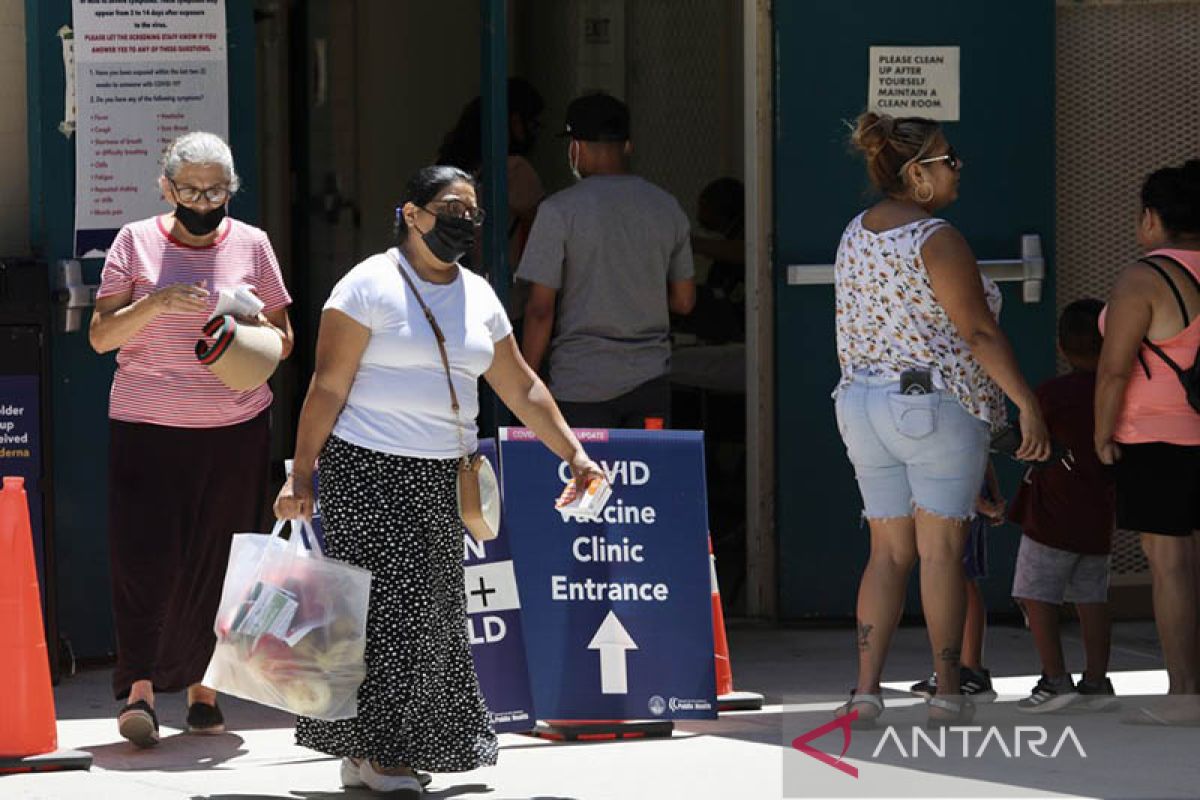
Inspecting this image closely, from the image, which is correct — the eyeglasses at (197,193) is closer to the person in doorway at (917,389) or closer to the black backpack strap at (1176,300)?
the person in doorway at (917,389)

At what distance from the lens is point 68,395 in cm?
799

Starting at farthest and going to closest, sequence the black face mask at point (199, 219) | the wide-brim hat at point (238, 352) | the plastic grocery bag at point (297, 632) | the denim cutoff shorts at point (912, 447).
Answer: the black face mask at point (199, 219), the denim cutoff shorts at point (912, 447), the wide-brim hat at point (238, 352), the plastic grocery bag at point (297, 632)

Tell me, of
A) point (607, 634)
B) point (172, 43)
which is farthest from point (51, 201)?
point (607, 634)

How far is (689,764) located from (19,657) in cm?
201

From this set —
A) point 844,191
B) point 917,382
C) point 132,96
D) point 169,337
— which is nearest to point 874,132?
point 917,382

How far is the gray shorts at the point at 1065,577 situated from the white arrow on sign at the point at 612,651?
1.48 metres

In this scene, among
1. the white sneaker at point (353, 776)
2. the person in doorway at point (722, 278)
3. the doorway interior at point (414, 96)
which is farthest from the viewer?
the doorway interior at point (414, 96)

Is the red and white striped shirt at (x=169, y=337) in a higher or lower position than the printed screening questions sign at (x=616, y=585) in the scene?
higher

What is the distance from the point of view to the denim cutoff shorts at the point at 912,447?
6625 mm

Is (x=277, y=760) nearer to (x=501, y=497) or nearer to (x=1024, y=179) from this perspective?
(x=501, y=497)

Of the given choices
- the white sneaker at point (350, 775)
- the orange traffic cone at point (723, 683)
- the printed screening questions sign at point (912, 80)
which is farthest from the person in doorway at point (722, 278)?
the white sneaker at point (350, 775)

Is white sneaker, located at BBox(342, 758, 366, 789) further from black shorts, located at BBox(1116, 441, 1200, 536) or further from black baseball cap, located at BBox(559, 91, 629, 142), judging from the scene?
black shorts, located at BBox(1116, 441, 1200, 536)

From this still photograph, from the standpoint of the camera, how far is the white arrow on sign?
22.3 feet

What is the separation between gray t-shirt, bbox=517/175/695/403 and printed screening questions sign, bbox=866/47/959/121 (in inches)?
59.4
